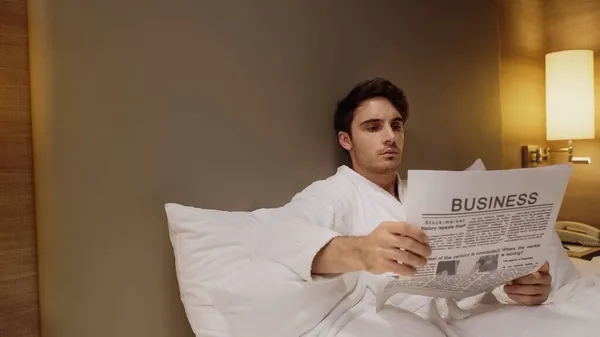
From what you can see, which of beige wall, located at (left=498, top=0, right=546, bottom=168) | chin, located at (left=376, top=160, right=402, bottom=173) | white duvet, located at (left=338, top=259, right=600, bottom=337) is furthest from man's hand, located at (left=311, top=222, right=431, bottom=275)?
beige wall, located at (left=498, top=0, right=546, bottom=168)

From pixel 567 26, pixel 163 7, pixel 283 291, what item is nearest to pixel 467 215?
pixel 283 291

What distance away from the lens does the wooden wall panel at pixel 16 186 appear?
93 cm

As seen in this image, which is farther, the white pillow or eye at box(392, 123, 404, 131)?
eye at box(392, 123, 404, 131)

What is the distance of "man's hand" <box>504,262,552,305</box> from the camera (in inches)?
44.4

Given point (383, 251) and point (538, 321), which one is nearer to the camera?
point (383, 251)

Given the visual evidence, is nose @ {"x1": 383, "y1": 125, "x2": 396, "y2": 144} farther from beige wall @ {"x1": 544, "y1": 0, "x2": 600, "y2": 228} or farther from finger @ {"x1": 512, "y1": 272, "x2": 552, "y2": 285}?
beige wall @ {"x1": 544, "y1": 0, "x2": 600, "y2": 228}

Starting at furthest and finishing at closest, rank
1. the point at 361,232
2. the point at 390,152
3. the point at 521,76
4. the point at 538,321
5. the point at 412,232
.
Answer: the point at 521,76
the point at 390,152
the point at 361,232
the point at 538,321
the point at 412,232

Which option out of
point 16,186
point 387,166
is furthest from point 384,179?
point 16,186

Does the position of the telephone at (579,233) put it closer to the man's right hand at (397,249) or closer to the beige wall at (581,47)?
the beige wall at (581,47)

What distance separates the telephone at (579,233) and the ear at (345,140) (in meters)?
1.35

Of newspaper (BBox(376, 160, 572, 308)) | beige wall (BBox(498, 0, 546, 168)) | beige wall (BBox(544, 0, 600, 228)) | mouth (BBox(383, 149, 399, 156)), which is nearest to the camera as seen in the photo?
newspaper (BBox(376, 160, 572, 308))

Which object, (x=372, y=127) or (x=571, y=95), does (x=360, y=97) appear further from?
(x=571, y=95)

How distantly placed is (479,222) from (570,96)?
185 centimetres

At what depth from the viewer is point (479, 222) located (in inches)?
34.1
